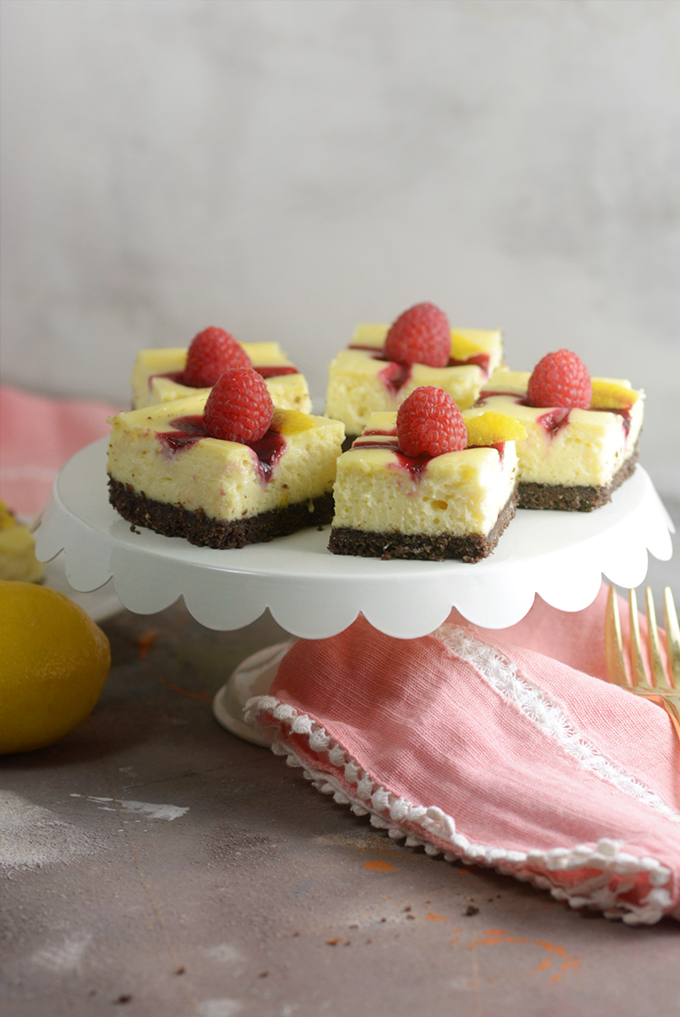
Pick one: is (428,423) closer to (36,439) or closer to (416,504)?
(416,504)

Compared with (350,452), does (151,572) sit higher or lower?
lower

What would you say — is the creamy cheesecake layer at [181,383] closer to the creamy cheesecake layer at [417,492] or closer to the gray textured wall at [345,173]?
the creamy cheesecake layer at [417,492]

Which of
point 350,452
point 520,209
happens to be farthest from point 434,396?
point 520,209

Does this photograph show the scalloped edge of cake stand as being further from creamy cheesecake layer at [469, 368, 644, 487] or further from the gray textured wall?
the gray textured wall

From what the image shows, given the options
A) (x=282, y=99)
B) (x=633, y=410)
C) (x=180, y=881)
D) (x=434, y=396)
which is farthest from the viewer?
(x=282, y=99)

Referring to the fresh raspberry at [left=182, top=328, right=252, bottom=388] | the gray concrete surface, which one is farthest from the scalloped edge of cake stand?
the fresh raspberry at [left=182, top=328, right=252, bottom=388]

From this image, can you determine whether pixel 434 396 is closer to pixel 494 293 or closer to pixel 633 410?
pixel 633 410

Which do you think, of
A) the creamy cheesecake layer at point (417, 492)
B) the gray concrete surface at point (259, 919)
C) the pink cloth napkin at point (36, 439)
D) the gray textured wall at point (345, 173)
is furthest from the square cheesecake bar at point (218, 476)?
the gray textured wall at point (345, 173)
